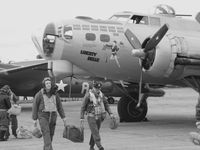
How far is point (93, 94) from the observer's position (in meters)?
11.6

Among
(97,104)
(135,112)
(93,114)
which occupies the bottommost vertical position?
(135,112)

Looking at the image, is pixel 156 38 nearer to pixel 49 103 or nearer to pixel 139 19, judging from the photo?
pixel 139 19

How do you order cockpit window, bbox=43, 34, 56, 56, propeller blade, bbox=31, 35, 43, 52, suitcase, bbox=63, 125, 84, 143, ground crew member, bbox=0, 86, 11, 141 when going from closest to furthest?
suitcase, bbox=63, 125, 84, 143 < ground crew member, bbox=0, 86, 11, 141 < cockpit window, bbox=43, 34, 56, 56 < propeller blade, bbox=31, 35, 43, 52

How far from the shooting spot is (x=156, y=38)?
51.6 feet

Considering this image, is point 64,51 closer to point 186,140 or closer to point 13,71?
point 186,140

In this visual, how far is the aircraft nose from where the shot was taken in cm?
1681

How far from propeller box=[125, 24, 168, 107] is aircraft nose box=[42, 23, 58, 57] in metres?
2.63

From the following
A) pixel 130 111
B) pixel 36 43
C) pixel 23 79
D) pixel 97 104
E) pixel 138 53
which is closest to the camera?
pixel 97 104

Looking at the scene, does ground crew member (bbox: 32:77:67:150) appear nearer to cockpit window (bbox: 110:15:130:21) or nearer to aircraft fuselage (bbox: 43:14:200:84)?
aircraft fuselage (bbox: 43:14:200:84)

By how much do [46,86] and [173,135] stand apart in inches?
238

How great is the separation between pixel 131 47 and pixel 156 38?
169 cm

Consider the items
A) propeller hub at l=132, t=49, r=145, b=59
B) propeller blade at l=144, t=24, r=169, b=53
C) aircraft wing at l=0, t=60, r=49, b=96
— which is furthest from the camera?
aircraft wing at l=0, t=60, r=49, b=96

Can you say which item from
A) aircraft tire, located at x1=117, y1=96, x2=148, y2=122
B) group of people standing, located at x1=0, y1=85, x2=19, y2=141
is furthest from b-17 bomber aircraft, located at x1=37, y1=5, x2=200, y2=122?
group of people standing, located at x1=0, y1=85, x2=19, y2=141

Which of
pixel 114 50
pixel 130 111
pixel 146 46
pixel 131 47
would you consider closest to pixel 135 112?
pixel 130 111
